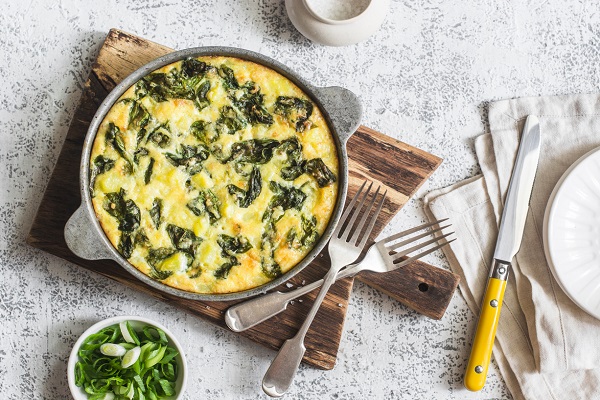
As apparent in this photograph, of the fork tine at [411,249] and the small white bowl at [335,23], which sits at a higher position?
the small white bowl at [335,23]

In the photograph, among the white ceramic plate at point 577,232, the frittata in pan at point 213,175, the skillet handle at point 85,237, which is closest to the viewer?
the skillet handle at point 85,237

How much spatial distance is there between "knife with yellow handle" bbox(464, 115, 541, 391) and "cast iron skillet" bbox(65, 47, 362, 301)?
1.01 metres

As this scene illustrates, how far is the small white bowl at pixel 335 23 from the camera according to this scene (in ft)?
11.5

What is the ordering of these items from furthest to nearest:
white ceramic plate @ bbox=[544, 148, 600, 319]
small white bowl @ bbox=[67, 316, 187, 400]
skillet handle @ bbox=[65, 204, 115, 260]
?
white ceramic plate @ bbox=[544, 148, 600, 319]
small white bowl @ bbox=[67, 316, 187, 400]
skillet handle @ bbox=[65, 204, 115, 260]

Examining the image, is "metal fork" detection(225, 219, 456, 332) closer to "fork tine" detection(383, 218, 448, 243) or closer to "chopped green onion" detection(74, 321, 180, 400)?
"fork tine" detection(383, 218, 448, 243)

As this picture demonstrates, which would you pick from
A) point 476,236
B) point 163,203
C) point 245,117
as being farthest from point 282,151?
point 476,236

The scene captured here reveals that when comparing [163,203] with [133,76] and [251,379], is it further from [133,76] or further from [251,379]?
[251,379]

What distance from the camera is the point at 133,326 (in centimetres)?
351

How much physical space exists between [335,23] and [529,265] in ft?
5.34

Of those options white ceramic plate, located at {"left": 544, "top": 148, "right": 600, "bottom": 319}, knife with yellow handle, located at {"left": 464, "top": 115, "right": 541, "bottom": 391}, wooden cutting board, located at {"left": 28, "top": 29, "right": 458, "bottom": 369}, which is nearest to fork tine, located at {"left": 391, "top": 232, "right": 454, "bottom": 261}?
wooden cutting board, located at {"left": 28, "top": 29, "right": 458, "bottom": 369}

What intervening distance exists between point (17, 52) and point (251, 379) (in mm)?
2136

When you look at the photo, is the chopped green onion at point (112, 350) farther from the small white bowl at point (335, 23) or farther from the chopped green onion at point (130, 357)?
the small white bowl at point (335, 23)

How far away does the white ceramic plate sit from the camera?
11.9 feet

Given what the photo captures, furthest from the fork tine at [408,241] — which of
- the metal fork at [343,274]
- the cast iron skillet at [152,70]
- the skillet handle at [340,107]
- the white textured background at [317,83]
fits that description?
the skillet handle at [340,107]
